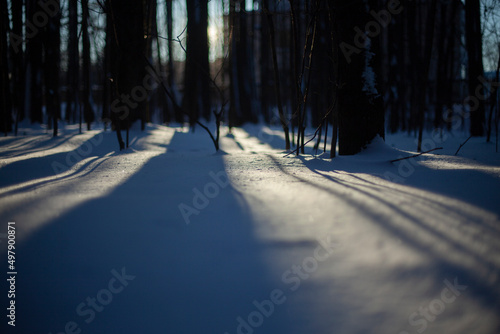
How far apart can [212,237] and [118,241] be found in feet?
1.18

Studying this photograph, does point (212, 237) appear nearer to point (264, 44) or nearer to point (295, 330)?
point (295, 330)

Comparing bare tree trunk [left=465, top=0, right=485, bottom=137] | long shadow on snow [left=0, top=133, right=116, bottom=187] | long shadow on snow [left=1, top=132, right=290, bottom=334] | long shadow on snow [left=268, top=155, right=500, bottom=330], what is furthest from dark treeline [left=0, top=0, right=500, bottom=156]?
long shadow on snow [left=1, top=132, right=290, bottom=334]

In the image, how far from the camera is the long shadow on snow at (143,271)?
3.19 feet

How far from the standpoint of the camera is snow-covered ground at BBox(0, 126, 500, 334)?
3.14 feet

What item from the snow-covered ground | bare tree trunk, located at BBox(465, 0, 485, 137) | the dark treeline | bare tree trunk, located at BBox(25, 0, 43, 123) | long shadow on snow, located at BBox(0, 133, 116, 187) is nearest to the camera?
the snow-covered ground

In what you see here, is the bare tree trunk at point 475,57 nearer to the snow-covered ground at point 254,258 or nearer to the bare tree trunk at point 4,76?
the snow-covered ground at point 254,258

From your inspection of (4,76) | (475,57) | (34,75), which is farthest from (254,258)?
(34,75)

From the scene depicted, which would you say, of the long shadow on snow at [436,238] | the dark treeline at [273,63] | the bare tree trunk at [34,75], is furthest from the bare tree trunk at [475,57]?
the bare tree trunk at [34,75]

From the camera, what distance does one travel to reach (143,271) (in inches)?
42.0

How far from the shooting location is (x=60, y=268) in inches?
42.4

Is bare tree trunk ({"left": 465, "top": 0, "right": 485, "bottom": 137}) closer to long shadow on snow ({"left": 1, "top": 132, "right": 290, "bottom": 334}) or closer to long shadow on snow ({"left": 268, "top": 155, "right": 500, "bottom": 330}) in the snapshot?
long shadow on snow ({"left": 268, "top": 155, "right": 500, "bottom": 330})

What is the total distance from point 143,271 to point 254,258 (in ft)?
1.30

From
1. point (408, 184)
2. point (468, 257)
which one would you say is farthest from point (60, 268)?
point (408, 184)

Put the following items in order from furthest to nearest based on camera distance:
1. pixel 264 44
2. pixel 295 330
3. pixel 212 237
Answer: pixel 264 44 → pixel 212 237 → pixel 295 330
